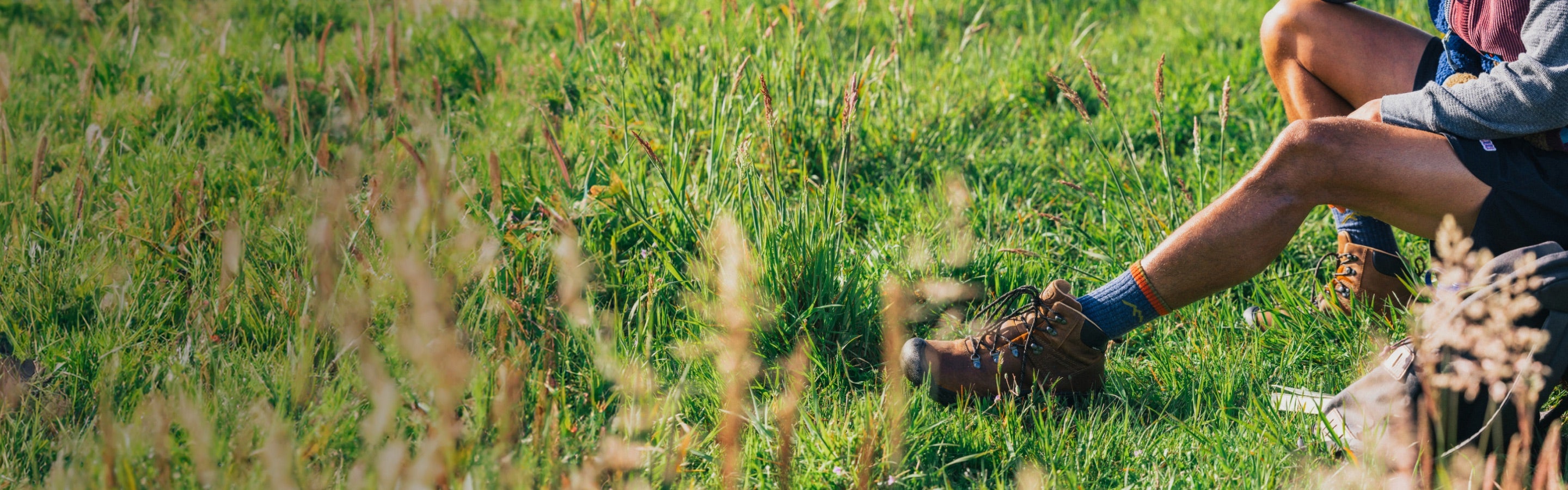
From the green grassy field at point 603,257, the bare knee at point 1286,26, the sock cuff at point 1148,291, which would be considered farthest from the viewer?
the bare knee at point 1286,26

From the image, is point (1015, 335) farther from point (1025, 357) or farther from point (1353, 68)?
point (1353, 68)

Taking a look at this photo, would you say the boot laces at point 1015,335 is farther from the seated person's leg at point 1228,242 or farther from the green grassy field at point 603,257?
the green grassy field at point 603,257

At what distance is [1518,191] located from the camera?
172cm

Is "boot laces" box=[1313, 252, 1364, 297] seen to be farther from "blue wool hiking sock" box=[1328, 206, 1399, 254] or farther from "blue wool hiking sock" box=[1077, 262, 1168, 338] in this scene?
"blue wool hiking sock" box=[1077, 262, 1168, 338]

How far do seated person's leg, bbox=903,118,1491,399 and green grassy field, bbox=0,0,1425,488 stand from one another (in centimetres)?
9

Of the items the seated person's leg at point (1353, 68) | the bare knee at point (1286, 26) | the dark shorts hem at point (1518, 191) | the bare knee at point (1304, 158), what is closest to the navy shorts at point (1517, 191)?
the dark shorts hem at point (1518, 191)

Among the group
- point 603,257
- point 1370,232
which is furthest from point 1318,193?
point 603,257

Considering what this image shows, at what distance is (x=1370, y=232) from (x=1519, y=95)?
0.61 metres

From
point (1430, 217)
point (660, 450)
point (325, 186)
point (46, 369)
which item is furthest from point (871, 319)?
point (46, 369)

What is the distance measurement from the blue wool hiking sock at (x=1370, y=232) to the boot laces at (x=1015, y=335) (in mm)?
747

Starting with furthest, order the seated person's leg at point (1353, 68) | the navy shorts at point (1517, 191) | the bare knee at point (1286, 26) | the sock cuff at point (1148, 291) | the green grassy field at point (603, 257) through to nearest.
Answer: the bare knee at point (1286, 26) < the seated person's leg at point (1353, 68) < the sock cuff at point (1148, 291) < the navy shorts at point (1517, 191) < the green grassy field at point (603, 257)

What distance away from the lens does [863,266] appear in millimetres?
2371

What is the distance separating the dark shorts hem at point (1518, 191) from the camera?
1.72 metres

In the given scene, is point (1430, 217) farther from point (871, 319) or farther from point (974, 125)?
point (974, 125)
